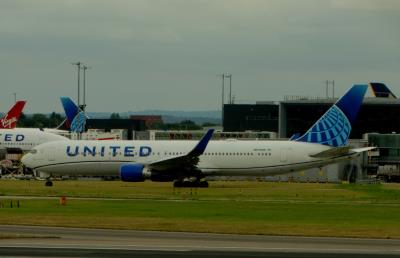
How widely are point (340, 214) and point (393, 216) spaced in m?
2.65

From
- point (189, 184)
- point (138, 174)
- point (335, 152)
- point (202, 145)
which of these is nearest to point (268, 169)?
point (335, 152)

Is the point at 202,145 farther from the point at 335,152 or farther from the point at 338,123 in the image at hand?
the point at 338,123

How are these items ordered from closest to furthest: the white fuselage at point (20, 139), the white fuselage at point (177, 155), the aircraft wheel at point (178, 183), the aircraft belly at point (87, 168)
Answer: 1. the aircraft wheel at point (178, 183)
2. the white fuselage at point (177, 155)
3. the aircraft belly at point (87, 168)
4. the white fuselage at point (20, 139)

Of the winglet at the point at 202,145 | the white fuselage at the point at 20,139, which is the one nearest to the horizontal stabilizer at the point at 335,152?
the winglet at the point at 202,145

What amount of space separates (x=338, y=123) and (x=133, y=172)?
16.6m

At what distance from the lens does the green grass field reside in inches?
1759

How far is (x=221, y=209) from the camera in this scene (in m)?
55.4

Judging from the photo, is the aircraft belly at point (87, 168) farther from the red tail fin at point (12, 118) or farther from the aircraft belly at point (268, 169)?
the red tail fin at point (12, 118)

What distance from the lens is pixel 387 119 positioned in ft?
450

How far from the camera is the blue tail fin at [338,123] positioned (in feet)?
270

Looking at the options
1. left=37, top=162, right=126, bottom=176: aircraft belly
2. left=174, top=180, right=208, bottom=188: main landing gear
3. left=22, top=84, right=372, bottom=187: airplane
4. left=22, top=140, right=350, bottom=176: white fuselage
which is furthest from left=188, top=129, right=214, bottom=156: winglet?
left=37, top=162, right=126, bottom=176: aircraft belly

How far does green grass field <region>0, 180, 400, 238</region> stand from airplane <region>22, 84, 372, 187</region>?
1.74 metres

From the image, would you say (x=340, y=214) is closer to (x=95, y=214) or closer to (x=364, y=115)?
(x=95, y=214)

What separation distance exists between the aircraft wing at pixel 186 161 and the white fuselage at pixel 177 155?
154cm
